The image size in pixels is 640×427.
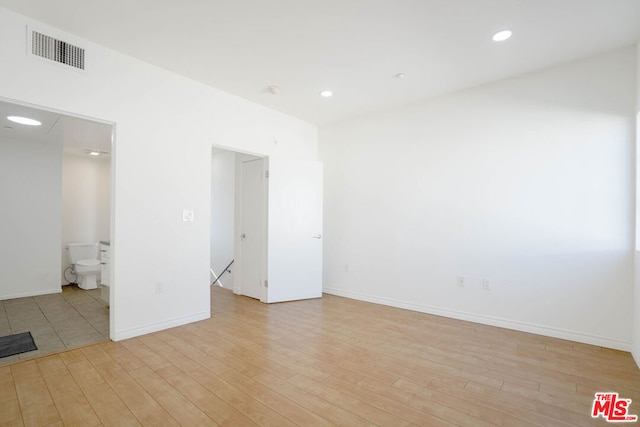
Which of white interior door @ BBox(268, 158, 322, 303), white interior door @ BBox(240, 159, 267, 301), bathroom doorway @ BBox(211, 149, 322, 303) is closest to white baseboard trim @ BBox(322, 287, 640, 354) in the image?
white interior door @ BBox(268, 158, 322, 303)

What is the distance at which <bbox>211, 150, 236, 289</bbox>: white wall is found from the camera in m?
6.29

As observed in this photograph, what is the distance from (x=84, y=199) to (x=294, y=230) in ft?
14.2

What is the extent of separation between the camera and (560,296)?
3.13 meters

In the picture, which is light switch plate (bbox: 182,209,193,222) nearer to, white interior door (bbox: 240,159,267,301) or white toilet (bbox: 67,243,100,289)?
white interior door (bbox: 240,159,267,301)

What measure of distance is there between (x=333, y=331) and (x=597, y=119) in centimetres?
334

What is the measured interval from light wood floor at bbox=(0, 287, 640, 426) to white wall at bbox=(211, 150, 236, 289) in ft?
10.2

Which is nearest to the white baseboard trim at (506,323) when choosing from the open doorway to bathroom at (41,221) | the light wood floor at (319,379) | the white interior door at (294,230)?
the light wood floor at (319,379)

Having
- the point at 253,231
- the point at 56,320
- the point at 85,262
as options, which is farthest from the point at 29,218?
the point at 253,231

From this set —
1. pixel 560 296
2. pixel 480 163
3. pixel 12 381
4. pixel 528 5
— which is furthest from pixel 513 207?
pixel 12 381

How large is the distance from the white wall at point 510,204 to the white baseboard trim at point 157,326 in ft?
7.28

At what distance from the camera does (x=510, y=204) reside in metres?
3.43

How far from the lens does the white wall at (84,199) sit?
5.65 m

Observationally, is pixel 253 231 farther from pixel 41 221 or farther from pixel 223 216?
pixel 41 221

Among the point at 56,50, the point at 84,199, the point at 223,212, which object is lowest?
the point at 223,212
